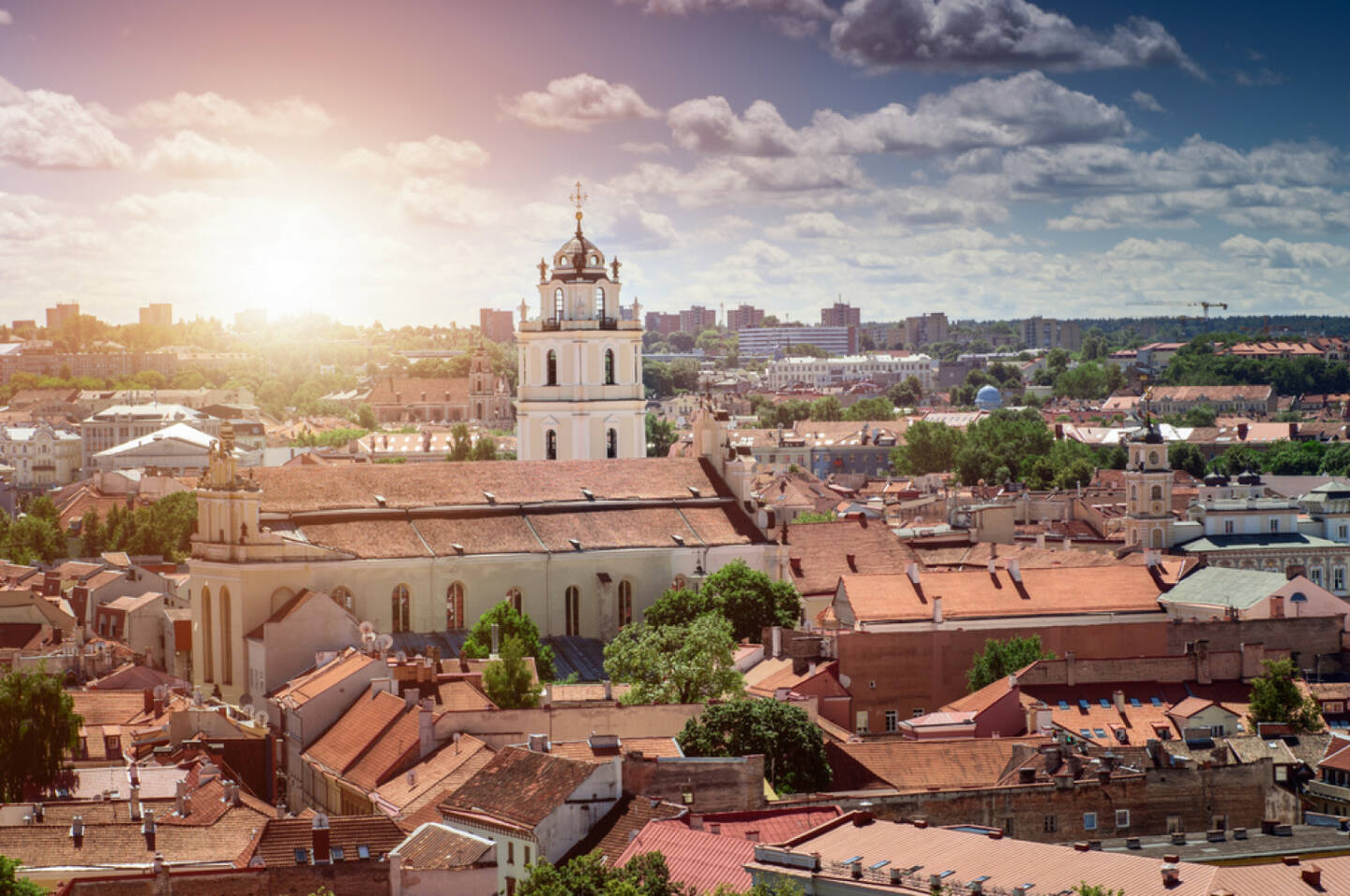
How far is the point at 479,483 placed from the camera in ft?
231

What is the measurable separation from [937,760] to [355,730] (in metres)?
12.8

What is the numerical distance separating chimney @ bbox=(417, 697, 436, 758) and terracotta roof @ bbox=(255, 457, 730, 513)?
1877 cm

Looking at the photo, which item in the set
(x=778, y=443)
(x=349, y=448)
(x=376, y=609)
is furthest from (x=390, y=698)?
(x=778, y=443)

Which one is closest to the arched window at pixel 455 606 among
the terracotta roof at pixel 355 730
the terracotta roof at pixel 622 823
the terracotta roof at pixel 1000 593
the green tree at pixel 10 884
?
the terracotta roof at pixel 1000 593

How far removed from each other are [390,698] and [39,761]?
764cm

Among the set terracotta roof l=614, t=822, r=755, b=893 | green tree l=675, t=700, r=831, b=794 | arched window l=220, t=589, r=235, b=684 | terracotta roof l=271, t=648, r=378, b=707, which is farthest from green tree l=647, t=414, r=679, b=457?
terracotta roof l=614, t=822, r=755, b=893

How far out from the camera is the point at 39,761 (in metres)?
49.8

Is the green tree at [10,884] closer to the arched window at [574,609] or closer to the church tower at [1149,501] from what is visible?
the arched window at [574,609]

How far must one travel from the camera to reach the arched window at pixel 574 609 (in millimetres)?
68250

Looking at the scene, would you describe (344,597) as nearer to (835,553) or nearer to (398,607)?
(398,607)

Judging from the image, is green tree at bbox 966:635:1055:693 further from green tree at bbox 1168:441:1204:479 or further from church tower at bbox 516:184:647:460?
green tree at bbox 1168:441:1204:479

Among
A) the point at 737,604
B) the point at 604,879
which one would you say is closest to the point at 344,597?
the point at 737,604

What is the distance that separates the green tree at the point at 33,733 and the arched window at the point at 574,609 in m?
19.0

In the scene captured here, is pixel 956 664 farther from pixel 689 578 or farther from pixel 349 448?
pixel 349 448
